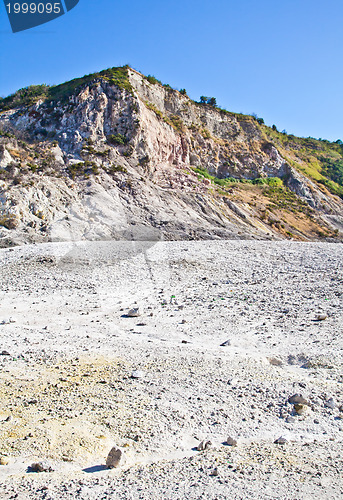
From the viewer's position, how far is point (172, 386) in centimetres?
565

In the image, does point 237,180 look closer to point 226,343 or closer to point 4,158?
point 4,158

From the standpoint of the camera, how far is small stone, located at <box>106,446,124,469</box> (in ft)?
12.2

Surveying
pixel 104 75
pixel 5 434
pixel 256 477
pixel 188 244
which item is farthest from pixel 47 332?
pixel 104 75

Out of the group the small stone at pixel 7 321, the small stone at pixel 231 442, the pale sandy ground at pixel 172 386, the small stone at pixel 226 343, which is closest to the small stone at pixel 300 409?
the pale sandy ground at pixel 172 386

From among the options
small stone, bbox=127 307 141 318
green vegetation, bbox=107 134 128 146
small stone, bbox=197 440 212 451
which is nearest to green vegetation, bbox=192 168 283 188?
green vegetation, bbox=107 134 128 146

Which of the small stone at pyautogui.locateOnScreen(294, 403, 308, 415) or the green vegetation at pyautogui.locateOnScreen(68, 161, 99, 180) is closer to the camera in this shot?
the small stone at pyautogui.locateOnScreen(294, 403, 308, 415)

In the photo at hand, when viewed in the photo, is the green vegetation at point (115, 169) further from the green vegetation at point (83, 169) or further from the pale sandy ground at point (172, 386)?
the pale sandy ground at point (172, 386)

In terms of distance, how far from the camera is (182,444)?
428 centimetres

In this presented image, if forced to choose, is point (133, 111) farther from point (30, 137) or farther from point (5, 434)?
point (5, 434)

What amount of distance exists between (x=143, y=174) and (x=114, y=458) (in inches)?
1093

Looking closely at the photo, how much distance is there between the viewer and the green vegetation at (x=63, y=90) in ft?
109

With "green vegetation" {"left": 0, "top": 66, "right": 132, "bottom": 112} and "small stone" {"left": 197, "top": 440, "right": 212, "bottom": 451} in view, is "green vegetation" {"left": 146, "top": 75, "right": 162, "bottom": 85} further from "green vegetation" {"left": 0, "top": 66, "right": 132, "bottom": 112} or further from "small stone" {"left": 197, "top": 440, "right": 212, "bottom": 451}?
"small stone" {"left": 197, "top": 440, "right": 212, "bottom": 451}

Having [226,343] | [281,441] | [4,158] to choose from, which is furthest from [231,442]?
[4,158]

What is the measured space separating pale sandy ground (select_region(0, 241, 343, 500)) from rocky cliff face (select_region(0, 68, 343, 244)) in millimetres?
10413
